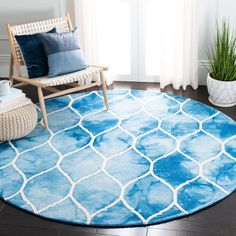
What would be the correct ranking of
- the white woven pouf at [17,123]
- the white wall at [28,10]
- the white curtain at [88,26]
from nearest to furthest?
the white woven pouf at [17,123] < the white curtain at [88,26] < the white wall at [28,10]

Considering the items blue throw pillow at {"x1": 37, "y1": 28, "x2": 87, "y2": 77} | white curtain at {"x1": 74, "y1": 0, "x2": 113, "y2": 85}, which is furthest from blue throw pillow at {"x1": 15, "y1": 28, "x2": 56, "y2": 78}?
white curtain at {"x1": 74, "y1": 0, "x2": 113, "y2": 85}

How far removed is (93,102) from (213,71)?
1078 mm

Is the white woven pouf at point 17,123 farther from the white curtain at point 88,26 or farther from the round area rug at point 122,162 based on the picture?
the white curtain at point 88,26

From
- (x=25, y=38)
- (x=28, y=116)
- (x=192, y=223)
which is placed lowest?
(x=192, y=223)

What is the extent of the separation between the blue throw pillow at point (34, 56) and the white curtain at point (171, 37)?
64cm

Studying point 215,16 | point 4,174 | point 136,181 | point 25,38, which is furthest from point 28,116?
point 215,16

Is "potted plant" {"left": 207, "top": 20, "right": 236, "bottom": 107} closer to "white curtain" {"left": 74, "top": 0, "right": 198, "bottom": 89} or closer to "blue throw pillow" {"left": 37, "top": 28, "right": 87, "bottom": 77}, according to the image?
"white curtain" {"left": 74, "top": 0, "right": 198, "bottom": 89}

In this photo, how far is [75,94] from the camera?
4367 millimetres

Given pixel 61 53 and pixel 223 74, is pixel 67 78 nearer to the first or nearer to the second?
pixel 61 53

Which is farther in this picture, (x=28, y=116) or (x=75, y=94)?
(x=75, y=94)

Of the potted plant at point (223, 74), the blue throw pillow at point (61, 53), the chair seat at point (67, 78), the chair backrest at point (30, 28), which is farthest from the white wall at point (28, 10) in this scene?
the potted plant at point (223, 74)

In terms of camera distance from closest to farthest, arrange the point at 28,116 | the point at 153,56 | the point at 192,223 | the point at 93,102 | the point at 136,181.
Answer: the point at 192,223 < the point at 136,181 < the point at 28,116 < the point at 93,102 < the point at 153,56

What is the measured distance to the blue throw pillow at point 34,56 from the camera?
3.84m

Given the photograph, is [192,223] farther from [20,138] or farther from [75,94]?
[75,94]
